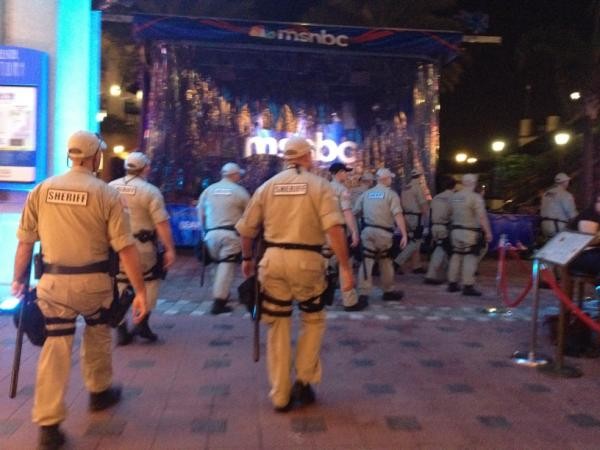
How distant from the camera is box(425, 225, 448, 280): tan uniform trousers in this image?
998 centimetres

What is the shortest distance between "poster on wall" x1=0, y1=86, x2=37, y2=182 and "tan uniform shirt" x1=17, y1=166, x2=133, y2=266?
321cm

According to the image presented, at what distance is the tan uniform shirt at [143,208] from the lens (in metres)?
5.98

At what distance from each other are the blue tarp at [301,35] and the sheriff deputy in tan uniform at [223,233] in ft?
15.6

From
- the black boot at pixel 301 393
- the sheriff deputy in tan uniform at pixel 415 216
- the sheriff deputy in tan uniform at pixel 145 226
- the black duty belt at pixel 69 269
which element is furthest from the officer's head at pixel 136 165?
the sheriff deputy in tan uniform at pixel 415 216

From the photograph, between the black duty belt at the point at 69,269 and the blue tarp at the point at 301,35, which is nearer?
the black duty belt at the point at 69,269

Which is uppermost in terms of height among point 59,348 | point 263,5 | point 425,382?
point 263,5

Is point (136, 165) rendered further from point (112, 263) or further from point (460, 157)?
point (460, 157)

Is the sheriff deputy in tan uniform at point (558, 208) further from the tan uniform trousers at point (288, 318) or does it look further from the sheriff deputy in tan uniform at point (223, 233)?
the tan uniform trousers at point (288, 318)

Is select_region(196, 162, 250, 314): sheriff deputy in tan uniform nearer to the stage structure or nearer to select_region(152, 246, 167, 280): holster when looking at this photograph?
select_region(152, 246, 167, 280): holster

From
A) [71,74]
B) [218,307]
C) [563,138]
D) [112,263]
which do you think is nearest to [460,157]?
[563,138]

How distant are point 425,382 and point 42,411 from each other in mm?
2875

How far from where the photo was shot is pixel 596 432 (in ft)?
14.4

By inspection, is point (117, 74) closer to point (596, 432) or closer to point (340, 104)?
point (340, 104)

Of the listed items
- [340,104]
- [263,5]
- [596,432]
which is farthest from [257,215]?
[263,5]
